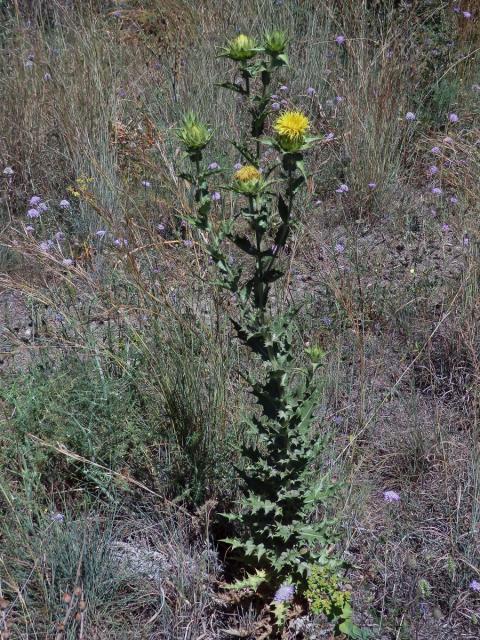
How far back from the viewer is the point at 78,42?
446cm

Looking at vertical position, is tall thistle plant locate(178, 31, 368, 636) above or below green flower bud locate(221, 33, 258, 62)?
below

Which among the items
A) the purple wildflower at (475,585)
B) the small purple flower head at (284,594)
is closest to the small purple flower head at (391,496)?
the purple wildflower at (475,585)

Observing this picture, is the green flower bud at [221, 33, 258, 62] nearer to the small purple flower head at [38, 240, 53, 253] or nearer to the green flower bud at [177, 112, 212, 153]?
the green flower bud at [177, 112, 212, 153]

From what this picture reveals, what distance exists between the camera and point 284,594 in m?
1.93

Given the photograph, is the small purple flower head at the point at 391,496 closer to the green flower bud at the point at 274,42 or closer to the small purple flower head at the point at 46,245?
the green flower bud at the point at 274,42

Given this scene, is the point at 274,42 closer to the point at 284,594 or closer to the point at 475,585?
the point at 284,594

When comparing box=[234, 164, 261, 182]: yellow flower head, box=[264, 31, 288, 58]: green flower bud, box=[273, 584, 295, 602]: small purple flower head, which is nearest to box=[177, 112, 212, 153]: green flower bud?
box=[234, 164, 261, 182]: yellow flower head

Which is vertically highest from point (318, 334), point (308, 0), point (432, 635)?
point (308, 0)

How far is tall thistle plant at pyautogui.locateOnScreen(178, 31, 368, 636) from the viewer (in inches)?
65.4

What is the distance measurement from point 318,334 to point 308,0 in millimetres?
2788

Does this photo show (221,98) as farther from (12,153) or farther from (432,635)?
(432,635)

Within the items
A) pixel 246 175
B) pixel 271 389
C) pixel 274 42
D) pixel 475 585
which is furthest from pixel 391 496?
pixel 274 42

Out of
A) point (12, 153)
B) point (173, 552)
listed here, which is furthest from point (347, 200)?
point (173, 552)

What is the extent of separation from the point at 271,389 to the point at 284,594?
542mm
